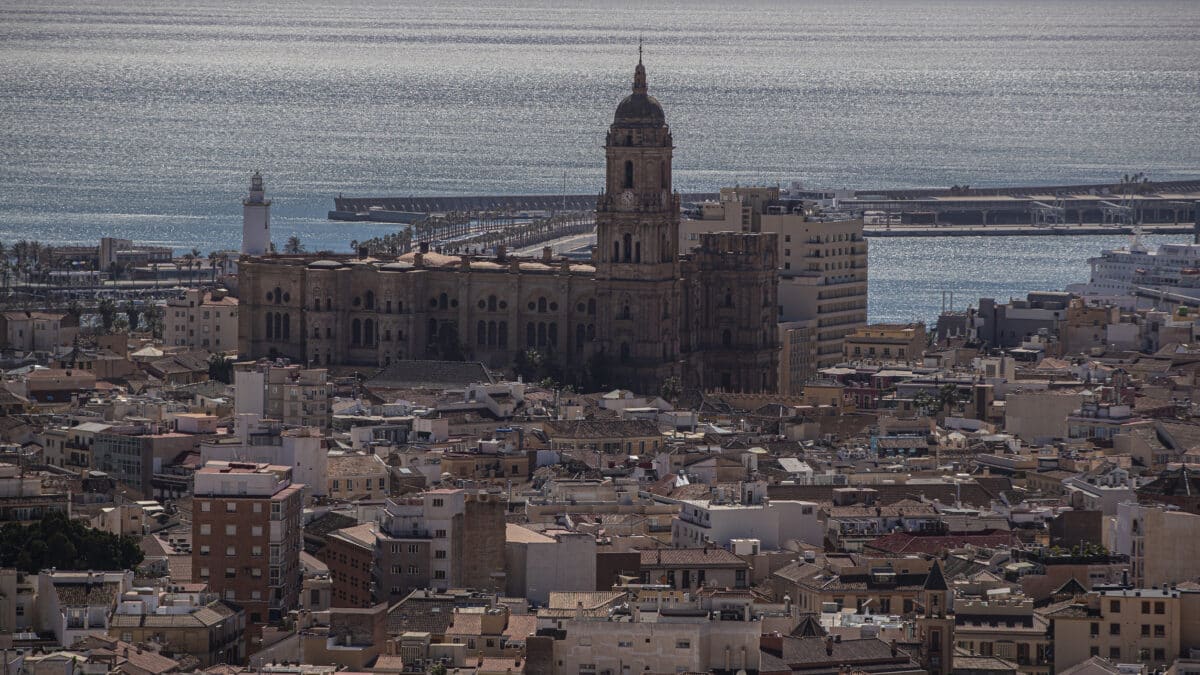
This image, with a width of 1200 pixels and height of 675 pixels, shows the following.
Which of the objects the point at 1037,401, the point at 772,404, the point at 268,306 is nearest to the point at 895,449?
the point at 1037,401

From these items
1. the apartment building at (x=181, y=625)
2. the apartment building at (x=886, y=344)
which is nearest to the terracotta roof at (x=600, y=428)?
the apartment building at (x=181, y=625)

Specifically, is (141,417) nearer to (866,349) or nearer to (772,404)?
(772,404)

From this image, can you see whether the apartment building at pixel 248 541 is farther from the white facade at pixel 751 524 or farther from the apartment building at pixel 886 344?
the apartment building at pixel 886 344

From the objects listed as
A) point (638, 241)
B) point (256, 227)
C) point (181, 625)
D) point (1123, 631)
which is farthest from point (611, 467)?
point (256, 227)

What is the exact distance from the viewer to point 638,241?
11675 cm

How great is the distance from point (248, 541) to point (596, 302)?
52809mm

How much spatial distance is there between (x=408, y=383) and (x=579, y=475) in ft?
87.3

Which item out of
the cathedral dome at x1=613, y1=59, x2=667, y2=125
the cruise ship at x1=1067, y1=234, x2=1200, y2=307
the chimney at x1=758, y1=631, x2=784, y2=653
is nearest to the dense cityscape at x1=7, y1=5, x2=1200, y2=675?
the chimney at x1=758, y1=631, x2=784, y2=653

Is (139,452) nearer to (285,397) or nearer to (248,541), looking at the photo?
(285,397)

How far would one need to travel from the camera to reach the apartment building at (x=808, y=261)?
13050 centimetres

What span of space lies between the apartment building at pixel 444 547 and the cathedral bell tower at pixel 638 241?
50.5 m

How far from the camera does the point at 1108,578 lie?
6438cm

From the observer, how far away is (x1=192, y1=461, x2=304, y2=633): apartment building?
211ft

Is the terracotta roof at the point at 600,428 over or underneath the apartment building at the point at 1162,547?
underneath
